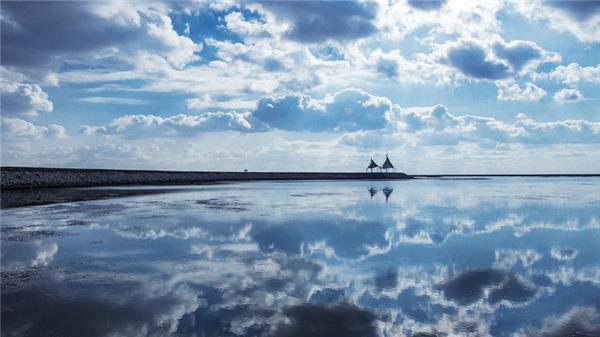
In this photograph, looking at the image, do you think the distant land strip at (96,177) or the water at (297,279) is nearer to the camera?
the water at (297,279)

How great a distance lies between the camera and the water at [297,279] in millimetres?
6504

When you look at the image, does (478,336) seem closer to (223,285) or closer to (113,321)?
(223,285)

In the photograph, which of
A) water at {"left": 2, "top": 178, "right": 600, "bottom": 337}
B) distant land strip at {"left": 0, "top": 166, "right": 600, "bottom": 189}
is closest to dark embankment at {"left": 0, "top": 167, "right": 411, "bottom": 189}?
distant land strip at {"left": 0, "top": 166, "right": 600, "bottom": 189}

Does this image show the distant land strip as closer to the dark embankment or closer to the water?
the dark embankment

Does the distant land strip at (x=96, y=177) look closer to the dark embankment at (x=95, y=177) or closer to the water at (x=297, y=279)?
the dark embankment at (x=95, y=177)

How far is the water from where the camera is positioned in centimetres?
650

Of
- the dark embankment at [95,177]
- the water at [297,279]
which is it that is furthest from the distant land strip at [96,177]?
the water at [297,279]

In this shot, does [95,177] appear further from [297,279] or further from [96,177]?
[297,279]

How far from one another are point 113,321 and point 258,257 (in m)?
5.17

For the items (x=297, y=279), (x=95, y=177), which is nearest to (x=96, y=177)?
(x=95, y=177)

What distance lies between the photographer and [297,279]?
9211mm

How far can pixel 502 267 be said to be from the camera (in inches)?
410

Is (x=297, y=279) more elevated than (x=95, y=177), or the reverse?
(x=95, y=177)

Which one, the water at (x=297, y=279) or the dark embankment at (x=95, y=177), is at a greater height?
the dark embankment at (x=95, y=177)
